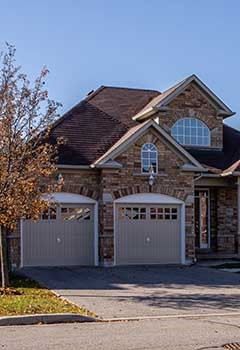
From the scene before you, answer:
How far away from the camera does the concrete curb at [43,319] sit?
35.6 ft

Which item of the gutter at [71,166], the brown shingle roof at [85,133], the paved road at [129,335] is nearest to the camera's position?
the paved road at [129,335]

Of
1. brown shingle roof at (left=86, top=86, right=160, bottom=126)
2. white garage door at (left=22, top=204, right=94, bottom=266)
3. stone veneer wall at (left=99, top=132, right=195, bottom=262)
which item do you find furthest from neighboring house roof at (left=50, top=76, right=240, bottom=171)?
white garage door at (left=22, top=204, right=94, bottom=266)

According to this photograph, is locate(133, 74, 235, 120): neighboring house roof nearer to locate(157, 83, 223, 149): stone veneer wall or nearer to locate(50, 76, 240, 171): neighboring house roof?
locate(50, 76, 240, 171): neighboring house roof

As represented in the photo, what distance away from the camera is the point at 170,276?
62.4 feet

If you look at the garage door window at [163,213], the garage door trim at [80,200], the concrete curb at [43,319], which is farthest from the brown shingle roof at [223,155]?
the concrete curb at [43,319]

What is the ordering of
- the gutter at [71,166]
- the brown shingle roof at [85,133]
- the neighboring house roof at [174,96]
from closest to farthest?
1. the gutter at [71,166]
2. the brown shingle roof at [85,133]
3. the neighboring house roof at [174,96]

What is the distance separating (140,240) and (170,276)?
377cm

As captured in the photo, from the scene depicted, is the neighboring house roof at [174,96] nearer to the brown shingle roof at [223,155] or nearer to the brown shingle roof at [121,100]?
the brown shingle roof at [121,100]

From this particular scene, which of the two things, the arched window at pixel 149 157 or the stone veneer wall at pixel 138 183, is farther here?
the arched window at pixel 149 157

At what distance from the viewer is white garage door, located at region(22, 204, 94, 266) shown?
70.5 feet

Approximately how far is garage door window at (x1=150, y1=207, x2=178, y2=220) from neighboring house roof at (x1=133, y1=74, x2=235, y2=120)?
4.68 metres

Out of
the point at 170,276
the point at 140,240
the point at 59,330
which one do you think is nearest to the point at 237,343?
the point at 59,330

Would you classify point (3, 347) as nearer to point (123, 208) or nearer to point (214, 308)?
point (214, 308)

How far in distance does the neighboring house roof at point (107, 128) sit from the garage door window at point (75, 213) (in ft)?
5.64
